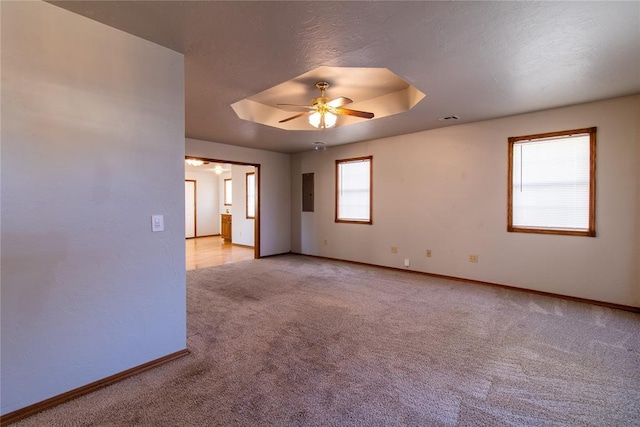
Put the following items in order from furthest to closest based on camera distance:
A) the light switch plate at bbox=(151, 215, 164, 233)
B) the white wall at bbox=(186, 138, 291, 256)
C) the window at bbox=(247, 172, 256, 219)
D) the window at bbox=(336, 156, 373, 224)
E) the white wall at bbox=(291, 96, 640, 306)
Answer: the window at bbox=(247, 172, 256, 219) → the white wall at bbox=(186, 138, 291, 256) → the window at bbox=(336, 156, 373, 224) → the white wall at bbox=(291, 96, 640, 306) → the light switch plate at bbox=(151, 215, 164, 233)

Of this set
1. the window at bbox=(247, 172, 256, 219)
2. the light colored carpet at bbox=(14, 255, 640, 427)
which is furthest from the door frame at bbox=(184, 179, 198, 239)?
the light colored carpet at bbox=(14, 255, 640, 427)

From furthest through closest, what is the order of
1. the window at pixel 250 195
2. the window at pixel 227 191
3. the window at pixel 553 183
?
the window at pixel 227 191, the window at pixel 250 195, the window at pixel 553 183

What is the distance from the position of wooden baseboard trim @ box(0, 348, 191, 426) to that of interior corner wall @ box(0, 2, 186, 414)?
0.11 feet

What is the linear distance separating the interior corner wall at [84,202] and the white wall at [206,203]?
27.1ft

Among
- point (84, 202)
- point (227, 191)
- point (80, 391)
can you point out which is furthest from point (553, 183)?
point (227, 191)

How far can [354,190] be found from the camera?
6.19m

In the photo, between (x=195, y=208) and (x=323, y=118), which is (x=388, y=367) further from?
(x=195, y=208)

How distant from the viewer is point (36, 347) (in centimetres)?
178

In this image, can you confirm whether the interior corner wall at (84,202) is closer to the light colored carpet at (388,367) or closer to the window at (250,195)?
the light colored carpet at (388,367)

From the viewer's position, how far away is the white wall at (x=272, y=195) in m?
6.52

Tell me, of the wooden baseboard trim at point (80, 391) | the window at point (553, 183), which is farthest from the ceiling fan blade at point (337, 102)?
the wooden baseboard trim at point (80, 391)

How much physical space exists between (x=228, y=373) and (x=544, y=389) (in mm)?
2237

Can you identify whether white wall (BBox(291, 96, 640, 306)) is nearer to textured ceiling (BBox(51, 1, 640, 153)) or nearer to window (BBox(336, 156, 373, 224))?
window (BBox(336, 156, 373, 224))

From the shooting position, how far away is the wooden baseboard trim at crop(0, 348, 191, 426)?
5.60ft
